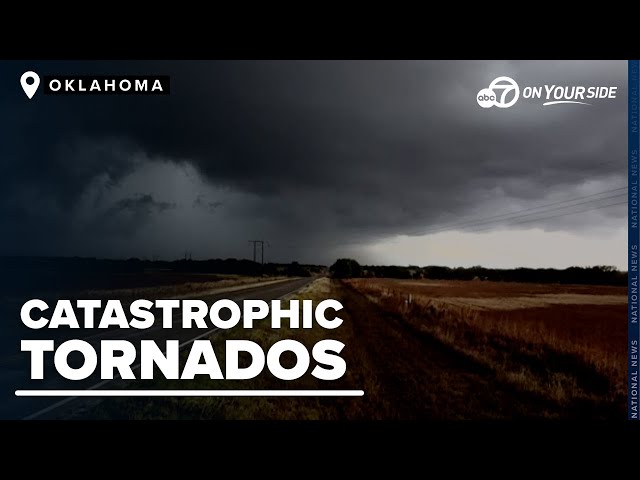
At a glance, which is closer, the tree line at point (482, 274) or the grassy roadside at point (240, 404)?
the grassy roadside at point (240, 404)

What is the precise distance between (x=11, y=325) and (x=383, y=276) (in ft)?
334

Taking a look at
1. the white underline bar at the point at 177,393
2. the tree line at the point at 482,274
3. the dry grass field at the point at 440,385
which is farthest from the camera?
the tree line at the point at 482,274

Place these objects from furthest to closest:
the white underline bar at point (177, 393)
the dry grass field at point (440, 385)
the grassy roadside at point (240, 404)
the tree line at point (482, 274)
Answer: the tree line at point (482, 274) → the dry grass field at point (440, 385) → the white underline bar at point (177, 393) → the grassy roadside at point (240, 404)

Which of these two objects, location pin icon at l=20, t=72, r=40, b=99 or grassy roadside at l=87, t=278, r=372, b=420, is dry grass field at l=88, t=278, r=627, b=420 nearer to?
grassy roadside at l=87, t=278, r=372, b=420

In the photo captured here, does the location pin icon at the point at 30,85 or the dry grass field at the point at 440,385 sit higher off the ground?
the location pin icon at the point at 30,85

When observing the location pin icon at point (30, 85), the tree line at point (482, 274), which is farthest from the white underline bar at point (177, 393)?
the tree line at point (482, 274)

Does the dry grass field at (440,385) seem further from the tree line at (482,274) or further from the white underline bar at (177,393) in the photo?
the tree line at (482,274)

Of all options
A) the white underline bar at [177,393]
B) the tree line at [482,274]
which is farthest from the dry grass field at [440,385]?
the tree line at [482,274]

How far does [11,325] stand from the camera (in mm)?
16703

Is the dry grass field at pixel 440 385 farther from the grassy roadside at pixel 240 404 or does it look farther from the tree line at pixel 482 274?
the tree line at pixel 482 274

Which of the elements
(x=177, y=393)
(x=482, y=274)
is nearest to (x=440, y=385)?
(x=177, y=393)

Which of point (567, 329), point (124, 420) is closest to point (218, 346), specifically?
point (124, 420)

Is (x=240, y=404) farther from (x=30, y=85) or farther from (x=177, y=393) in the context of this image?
(x=30, y=85)
